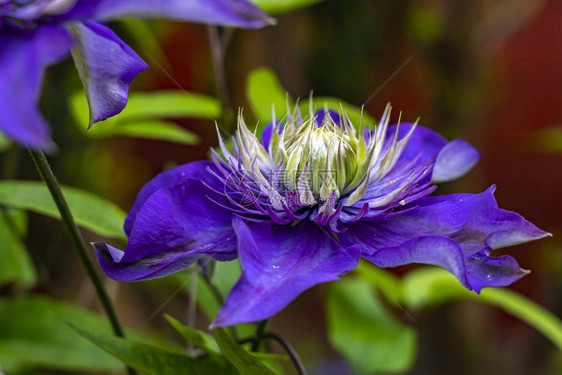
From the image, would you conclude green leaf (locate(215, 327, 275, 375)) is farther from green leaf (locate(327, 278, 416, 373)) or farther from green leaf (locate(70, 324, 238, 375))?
green leaf (locate(327, 278, 416, 373))

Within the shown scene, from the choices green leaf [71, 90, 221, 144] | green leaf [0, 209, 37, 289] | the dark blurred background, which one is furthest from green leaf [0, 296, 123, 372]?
the dark blurred background

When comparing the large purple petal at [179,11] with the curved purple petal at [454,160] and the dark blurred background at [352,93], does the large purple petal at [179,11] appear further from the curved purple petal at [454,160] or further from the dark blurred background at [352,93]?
the dark blurred background at [352,93]

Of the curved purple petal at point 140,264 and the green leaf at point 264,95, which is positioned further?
the green leaf at point 264,95

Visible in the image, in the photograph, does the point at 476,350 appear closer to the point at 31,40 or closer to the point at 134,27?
the point at 134,27

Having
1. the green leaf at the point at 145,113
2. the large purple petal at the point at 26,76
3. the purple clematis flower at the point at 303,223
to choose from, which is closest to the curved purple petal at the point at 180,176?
the purple clematis flower at the point at 303,223

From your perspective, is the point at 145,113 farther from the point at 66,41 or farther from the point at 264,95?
the point at 66,41

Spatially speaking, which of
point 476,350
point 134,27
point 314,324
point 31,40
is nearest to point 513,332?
point 314,324
